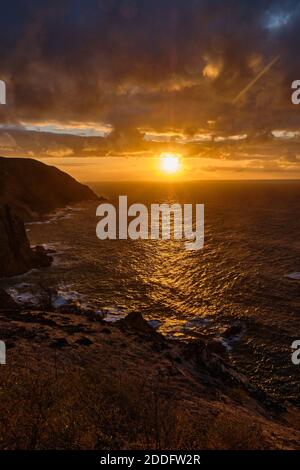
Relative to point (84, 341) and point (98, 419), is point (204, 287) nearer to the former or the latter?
point (84, 341)

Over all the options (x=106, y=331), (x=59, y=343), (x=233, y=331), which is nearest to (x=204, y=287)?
(x=233, y=331)

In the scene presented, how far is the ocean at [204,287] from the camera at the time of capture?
99.9ft

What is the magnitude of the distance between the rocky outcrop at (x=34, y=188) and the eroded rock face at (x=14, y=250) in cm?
5135

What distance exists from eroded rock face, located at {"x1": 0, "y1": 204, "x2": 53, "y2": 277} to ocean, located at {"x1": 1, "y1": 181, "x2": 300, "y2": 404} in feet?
7.72

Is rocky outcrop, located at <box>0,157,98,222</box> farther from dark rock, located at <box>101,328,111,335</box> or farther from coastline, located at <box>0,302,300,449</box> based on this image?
coastline, located at <box>0,302,300,449</box>

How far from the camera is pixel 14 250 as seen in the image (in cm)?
5344

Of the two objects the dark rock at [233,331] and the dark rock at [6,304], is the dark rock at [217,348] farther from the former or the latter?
the dark rock at [6,304]

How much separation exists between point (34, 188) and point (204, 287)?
11153 centimetres

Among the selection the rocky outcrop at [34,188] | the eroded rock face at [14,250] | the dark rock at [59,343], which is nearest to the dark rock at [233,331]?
the dark rock at [59,343]

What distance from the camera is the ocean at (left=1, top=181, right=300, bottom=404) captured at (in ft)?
99.9

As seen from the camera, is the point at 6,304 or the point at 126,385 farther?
the point at 6,304
